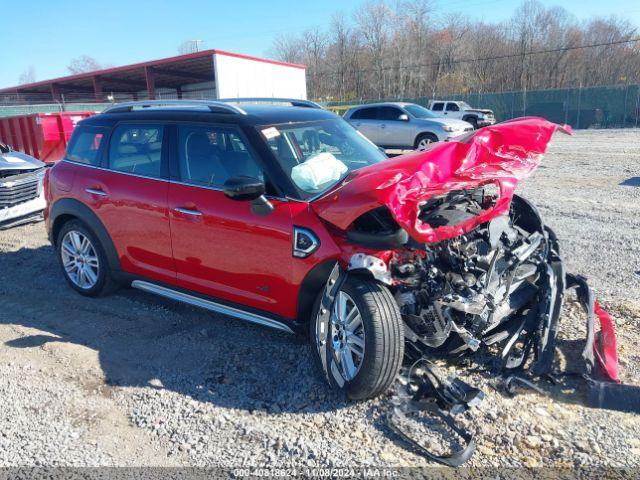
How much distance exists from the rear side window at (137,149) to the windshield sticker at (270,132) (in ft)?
3.40

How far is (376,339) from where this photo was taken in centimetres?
301

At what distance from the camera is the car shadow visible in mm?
3430

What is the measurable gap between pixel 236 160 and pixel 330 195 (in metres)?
0.96

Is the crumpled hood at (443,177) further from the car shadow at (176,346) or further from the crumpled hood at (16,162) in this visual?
the crumpled hood at (16,162)

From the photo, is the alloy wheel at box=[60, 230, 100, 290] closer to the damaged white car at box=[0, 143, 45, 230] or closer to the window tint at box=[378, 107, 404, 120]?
the damaged white car at box=[0, 143, 45, 230]

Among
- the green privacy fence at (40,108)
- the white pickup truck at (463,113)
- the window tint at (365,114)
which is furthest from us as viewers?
the white pickup truck at (463,113)

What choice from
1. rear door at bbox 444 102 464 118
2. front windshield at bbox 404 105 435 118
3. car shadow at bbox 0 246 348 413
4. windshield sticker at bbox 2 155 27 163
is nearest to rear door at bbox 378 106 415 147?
front windshield at bbox 404 105 435 118

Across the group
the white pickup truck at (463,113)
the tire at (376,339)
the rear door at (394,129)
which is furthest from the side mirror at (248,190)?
the white pickup truck at (463,113)

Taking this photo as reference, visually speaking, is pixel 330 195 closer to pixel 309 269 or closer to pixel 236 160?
pixel 309 269

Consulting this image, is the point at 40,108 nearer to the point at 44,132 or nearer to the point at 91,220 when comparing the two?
the point at 44,132

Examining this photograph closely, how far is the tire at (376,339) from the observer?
3016mm

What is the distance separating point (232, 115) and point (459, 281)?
85.5 inches

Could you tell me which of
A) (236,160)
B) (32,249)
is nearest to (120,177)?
(236,160)

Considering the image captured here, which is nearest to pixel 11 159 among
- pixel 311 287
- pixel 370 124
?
pixel 311 287
